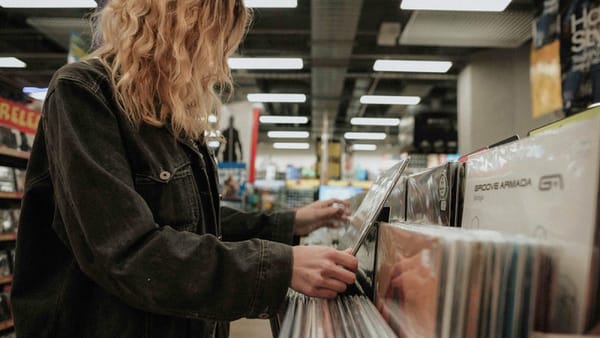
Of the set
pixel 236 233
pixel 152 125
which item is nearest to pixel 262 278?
pixel 152 125

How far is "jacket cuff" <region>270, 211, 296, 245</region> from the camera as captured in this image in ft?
4.55

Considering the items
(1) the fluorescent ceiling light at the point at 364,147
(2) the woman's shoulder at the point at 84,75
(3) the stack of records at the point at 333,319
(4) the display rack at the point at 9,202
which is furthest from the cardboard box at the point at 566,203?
(1) the fluorescent ceiling light at the point at 364,147

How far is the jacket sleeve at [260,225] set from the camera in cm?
139

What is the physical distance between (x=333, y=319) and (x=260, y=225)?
801 mm

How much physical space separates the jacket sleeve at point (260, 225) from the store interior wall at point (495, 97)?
6.26 meters

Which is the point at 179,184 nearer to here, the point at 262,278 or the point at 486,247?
→ the point at 262,278

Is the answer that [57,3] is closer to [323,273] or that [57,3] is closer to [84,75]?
[84,75]

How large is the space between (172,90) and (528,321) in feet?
2.53

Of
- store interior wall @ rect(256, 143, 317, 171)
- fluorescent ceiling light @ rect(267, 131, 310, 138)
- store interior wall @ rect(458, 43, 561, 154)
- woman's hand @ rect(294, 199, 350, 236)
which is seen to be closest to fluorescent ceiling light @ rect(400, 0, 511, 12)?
store interior wall @ rect(458, 43, 561, 154)

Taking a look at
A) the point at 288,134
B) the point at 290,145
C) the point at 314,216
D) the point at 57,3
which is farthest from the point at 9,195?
the point at 290,145

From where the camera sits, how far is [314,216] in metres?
1.43

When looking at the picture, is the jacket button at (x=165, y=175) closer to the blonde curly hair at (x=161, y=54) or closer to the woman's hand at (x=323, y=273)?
the blonde curly hair at (x=161, y=54)

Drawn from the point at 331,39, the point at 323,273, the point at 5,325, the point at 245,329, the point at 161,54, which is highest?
the point at 331,39

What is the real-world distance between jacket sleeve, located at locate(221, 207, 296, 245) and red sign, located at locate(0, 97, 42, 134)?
9.86ft
